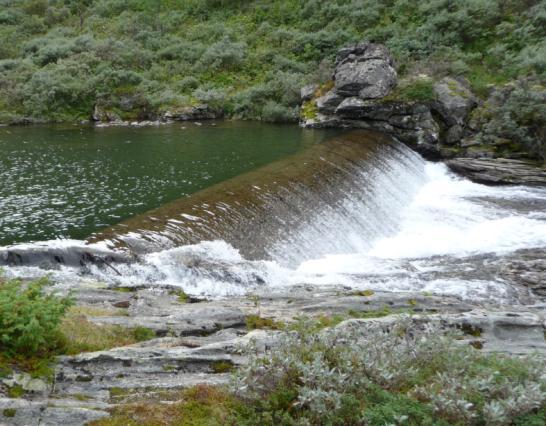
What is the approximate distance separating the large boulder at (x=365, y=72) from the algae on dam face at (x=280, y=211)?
9375mm

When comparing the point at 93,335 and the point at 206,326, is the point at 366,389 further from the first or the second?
the point at 93,335

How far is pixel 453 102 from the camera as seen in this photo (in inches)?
1247

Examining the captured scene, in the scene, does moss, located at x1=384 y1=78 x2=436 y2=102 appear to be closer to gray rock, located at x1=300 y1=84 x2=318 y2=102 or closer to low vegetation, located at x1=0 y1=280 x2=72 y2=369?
gray rock, located at x1=300 y1=84 x2=318 y2=102

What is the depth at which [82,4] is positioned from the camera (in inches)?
2815

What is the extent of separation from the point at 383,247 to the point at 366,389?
12.8 metres

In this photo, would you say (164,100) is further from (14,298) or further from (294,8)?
(14,298)

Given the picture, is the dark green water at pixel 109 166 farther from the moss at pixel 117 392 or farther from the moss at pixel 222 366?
the moss at pixel 117 392

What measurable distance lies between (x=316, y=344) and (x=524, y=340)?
5034 millimetres

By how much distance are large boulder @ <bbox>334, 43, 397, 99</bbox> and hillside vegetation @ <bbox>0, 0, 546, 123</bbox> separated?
2.53 m

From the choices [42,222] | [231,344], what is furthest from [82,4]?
[231,344]

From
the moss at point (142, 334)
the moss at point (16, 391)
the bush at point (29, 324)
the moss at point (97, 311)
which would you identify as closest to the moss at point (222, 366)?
the moss at point (142, 334)

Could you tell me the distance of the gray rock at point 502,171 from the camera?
87.0ft

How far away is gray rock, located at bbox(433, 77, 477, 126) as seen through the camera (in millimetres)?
31391

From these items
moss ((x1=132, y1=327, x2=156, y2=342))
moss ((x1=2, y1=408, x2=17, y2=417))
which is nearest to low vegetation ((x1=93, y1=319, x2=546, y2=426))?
moss ((x1=2, y1=408, x2=17, y2=417))
